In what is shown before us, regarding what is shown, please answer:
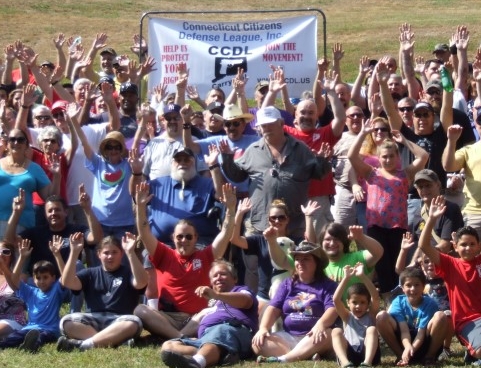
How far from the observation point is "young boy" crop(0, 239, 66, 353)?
1091cm

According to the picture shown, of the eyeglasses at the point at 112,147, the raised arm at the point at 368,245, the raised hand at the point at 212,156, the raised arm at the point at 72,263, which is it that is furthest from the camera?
the eyeglasses at the point at 112,147

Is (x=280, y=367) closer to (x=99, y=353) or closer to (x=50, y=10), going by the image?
(x=99, y=353)

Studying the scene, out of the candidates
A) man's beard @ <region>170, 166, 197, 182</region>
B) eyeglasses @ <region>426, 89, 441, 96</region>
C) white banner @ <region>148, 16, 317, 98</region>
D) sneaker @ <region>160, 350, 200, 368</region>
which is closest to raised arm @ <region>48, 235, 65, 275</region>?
man's beard @ <region>170, 166, 197, 182</region>

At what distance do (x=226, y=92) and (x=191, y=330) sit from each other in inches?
190

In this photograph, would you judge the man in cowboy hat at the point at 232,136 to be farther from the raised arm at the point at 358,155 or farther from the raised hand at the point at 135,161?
the raised arm at the point at 358,155

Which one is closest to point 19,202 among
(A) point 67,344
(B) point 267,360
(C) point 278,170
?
(A) point 67,344

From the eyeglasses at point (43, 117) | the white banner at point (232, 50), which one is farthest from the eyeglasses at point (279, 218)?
the white banner at point (232, 50)

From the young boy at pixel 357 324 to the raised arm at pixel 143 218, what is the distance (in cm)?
207

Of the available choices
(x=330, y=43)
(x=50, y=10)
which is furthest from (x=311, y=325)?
(x=50, y=10)

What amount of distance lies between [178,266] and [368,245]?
1.88 meters

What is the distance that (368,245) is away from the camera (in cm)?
1038

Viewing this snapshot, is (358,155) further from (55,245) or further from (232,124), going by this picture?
(55,245)

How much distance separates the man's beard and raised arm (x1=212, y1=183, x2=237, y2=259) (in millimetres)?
847

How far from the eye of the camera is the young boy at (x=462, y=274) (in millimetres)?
9938
